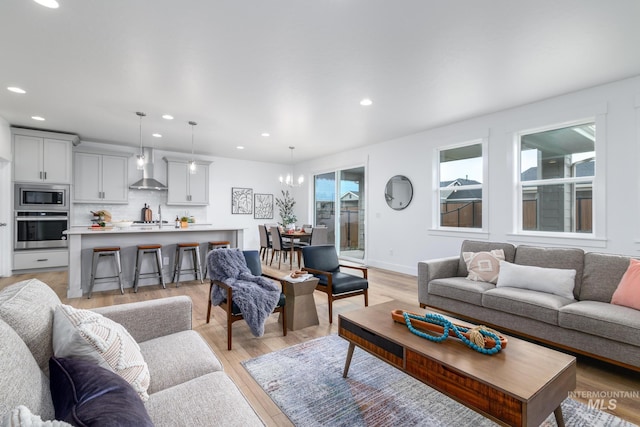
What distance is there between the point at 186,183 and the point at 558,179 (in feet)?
23.1

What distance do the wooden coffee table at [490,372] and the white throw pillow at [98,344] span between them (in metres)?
1.33

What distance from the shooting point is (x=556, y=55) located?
2.81m

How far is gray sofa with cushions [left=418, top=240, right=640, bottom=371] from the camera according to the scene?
2.18 m

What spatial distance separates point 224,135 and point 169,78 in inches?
96.5

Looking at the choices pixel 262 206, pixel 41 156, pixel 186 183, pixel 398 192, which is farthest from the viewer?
pixel 262 206

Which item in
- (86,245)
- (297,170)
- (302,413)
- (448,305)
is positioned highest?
(297,170)

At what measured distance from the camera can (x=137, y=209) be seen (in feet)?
22.2

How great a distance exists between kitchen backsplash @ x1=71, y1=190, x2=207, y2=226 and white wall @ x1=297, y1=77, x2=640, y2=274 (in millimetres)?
3817

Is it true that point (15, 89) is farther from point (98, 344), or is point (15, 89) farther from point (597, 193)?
point (597, 193)

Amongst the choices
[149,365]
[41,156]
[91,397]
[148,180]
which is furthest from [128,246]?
[91,397]

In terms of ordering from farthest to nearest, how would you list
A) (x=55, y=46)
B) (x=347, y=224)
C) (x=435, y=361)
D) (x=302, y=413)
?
(x=347, y=224) < (x=55, y=46) < (x=302, y=413) < (x=435, y=361)

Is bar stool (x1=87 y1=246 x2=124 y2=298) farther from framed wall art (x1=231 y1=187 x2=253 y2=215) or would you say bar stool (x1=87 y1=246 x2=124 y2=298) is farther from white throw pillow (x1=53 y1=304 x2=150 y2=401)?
framed wall art (x1=231 y1=187 x2=253 y2=215)

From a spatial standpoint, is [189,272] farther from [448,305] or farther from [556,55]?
[556,55]

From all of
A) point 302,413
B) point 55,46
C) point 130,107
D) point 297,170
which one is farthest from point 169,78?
point 297,170
